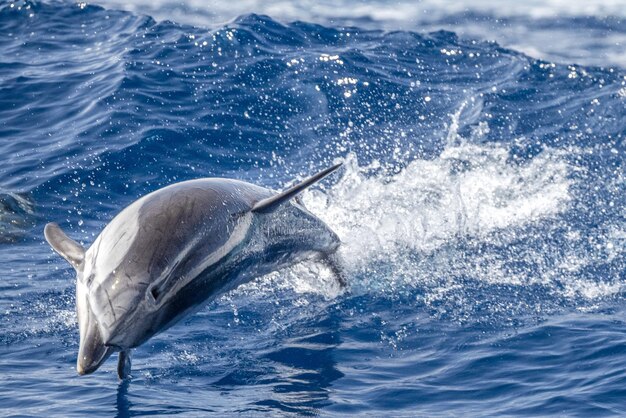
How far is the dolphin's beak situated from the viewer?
5.85 m

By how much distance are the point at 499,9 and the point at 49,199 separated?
12806 millimetres

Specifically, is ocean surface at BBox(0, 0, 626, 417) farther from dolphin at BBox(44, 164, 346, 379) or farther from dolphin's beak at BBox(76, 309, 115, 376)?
dolphin's beak at BBox(76, 309, 115, 376)

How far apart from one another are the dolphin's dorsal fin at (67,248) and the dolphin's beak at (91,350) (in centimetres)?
61

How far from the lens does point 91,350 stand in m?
5.87

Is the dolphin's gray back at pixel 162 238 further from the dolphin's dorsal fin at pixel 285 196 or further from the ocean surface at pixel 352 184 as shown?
the ocean surface at pixel 352 184

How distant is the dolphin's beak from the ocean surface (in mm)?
1576

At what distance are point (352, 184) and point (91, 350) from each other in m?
7.48

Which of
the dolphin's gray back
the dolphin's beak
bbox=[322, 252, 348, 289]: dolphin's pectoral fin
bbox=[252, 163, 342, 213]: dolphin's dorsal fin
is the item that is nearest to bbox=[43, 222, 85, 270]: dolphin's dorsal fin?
the dolphin's gray back

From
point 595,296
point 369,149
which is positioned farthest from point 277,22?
point 595,296

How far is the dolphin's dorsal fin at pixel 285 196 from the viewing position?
7461mm

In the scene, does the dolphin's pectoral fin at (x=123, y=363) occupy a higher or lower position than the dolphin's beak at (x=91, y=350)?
lower

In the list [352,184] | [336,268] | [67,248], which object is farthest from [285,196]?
[352,184]

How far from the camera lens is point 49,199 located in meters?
12.9

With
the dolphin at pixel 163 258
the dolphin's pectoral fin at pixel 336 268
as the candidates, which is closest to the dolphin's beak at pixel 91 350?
the dolphin at pixel 163 258
